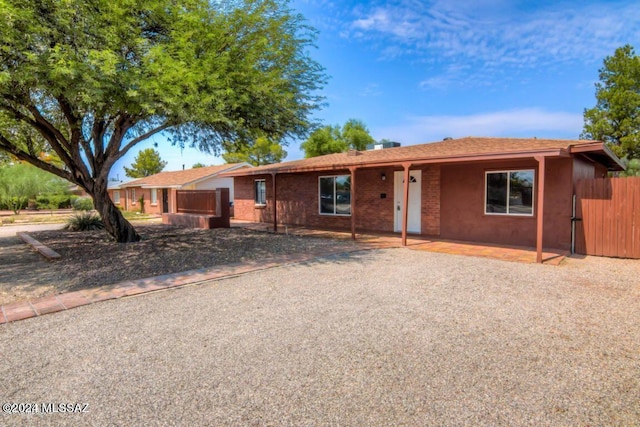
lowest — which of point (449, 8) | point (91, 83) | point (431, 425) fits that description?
point (431, 425)

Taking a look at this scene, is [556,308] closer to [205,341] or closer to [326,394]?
[326,394]

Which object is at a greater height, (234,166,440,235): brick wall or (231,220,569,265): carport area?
(234,166,440,235): brick wall

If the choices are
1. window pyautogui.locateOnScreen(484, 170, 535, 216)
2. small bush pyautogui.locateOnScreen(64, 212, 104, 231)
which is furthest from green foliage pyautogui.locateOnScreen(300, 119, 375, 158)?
window pyautogui.locateOnScreen(484, 170, 535, 216)

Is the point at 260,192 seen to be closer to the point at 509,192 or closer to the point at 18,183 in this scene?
the point at 509,192

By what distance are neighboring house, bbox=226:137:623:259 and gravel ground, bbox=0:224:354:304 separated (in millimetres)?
2701

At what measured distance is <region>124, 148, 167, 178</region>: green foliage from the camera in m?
51.5

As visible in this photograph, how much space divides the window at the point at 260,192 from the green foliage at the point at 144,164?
4006 cm

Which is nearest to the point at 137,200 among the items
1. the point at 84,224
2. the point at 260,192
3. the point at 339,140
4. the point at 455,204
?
the point at 84,224

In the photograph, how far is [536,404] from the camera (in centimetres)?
270

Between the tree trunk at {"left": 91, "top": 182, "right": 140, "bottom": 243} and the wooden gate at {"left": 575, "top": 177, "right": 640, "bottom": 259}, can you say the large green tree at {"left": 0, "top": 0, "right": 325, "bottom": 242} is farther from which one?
the wooden gate at {"left": 575, "top": 177, "right": 640, "bottom": 259}

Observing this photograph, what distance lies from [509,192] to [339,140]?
96.5 ft

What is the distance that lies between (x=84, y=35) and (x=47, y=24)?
22.3 inches

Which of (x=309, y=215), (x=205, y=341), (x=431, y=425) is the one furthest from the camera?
(x=309, y=215)

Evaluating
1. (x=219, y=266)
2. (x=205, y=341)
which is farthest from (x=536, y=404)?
(x=219, y=266)
